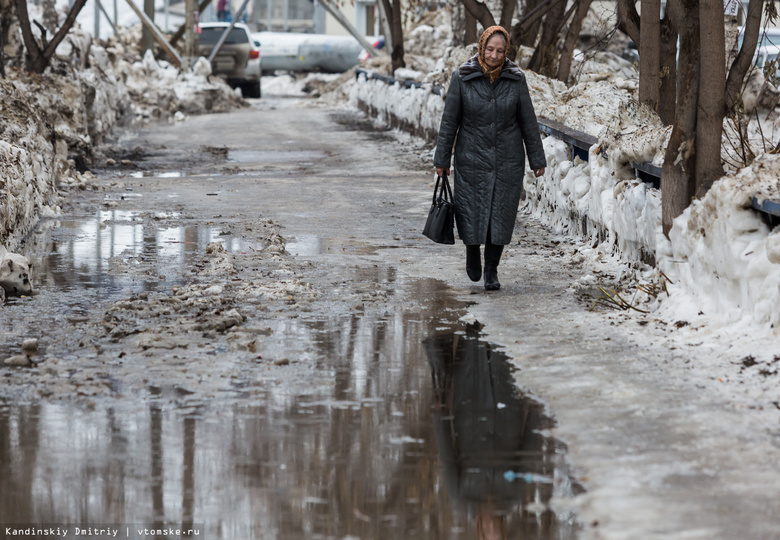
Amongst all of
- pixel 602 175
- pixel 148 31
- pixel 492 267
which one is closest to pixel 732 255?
pixel 492 267

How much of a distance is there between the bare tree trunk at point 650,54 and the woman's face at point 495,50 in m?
2.54

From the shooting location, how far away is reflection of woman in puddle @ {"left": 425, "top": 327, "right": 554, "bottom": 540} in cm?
406

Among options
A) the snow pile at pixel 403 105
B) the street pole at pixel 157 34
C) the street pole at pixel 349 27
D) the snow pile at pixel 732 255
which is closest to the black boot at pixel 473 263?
the snow pile at pixel 732 255

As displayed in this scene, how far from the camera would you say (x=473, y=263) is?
26.1 feet

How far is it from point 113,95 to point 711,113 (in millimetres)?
18445

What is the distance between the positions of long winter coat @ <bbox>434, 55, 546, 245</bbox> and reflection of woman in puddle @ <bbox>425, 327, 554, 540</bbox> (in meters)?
1.73

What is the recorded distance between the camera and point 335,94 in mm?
35031

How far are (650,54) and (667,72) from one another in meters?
0.58

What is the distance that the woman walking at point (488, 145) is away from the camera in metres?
7.65

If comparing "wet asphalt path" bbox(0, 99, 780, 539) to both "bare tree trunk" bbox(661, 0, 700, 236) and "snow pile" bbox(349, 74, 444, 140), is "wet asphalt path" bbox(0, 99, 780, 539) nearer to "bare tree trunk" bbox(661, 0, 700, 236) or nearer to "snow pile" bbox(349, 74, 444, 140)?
"bare tree trunk" bbox(661, 0, 700, 236)

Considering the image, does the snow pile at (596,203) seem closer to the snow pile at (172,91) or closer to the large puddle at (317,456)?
the large puddle at (317,456)

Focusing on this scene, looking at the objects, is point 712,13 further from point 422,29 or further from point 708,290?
point 422,29

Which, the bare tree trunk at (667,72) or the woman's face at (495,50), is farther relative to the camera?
the bare tree trunk at (667,72)

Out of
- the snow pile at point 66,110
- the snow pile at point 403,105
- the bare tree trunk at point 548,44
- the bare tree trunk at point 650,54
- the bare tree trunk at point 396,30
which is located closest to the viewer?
the bare tree trunk at point 650,54
